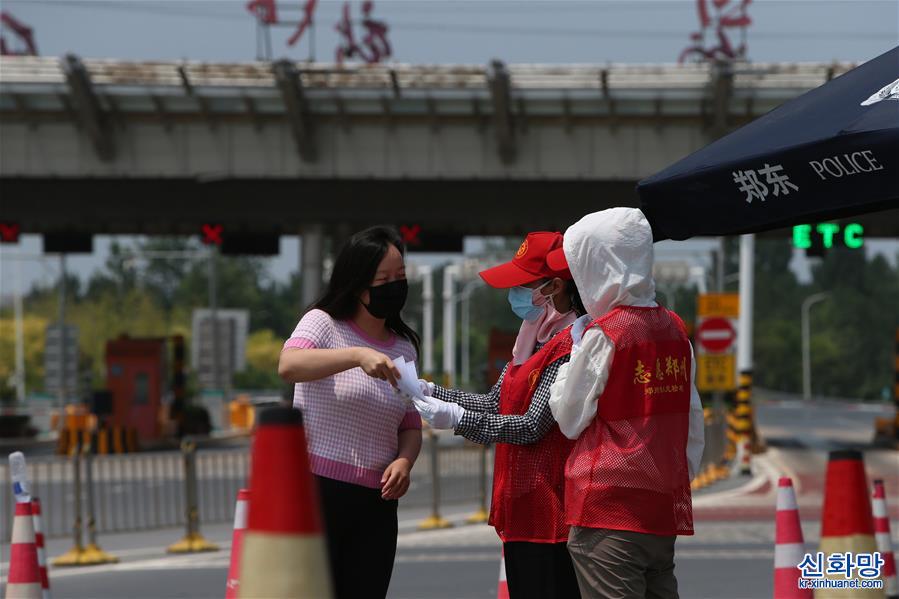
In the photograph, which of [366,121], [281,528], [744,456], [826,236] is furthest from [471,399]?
[366,121]

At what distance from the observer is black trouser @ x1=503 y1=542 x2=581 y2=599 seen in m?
5.14

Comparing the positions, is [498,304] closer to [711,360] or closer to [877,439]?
[877,439]

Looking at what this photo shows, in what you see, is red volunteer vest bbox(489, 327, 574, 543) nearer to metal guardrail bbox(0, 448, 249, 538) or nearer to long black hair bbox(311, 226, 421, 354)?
long black hair bbox(311, 226, 421, 354)

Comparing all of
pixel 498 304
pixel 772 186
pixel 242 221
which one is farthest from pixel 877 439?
pixel 498 304

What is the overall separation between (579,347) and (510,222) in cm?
3084

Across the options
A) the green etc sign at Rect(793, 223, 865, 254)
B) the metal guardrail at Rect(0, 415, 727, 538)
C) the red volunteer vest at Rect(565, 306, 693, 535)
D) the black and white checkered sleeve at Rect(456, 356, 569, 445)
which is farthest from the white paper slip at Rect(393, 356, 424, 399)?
the green etc sign at Rect(793, 223, 865, 254)

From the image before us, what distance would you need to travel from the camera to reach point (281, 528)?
3424mm

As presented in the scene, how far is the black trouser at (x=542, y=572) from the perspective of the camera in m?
5.14

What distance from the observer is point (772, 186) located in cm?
641

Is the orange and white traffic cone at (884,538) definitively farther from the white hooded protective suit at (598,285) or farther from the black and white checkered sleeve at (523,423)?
the white hooded protective suit at (598,285)

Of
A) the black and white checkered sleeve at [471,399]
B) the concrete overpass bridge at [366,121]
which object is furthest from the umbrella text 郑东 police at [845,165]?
the concrete overpass bridge at [366,121]

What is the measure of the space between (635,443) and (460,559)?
8.80m

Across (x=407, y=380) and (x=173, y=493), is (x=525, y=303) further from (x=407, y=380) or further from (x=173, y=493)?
(x=173, y=493)

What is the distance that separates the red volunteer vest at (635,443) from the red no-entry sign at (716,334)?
18817mm
